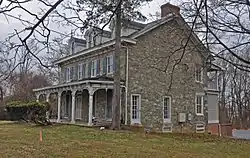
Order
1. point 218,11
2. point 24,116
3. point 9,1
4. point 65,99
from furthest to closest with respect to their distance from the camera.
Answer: point 65,99 → point 24,116 → point 218,11 → point 9,1

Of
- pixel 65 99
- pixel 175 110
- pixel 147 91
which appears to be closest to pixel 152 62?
pixel 147 91

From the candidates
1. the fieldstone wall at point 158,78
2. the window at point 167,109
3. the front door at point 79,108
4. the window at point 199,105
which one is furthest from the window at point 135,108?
the window at point 199,105

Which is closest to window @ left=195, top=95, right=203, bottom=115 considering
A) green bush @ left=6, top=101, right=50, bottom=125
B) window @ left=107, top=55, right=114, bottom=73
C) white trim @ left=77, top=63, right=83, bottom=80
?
window @ left=107, top=55, right=114, bottom=73

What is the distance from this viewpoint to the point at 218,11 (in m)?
10.3

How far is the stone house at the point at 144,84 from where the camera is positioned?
2239cm

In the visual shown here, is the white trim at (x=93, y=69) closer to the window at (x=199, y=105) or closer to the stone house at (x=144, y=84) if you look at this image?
the stone house at (x=144, y=84)

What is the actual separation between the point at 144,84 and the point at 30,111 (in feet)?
26.2

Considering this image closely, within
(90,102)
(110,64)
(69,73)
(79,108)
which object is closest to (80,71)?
(69,73)

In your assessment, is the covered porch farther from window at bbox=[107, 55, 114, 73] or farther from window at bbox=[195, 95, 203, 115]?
window at bbox=[195, 95, 203, 115]

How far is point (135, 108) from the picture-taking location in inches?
899

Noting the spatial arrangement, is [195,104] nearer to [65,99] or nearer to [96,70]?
[96,70]

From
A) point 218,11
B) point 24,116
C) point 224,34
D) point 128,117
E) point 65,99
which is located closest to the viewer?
point 218,11

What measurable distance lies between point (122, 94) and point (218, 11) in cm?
1283

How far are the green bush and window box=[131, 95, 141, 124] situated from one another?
18.0ft
